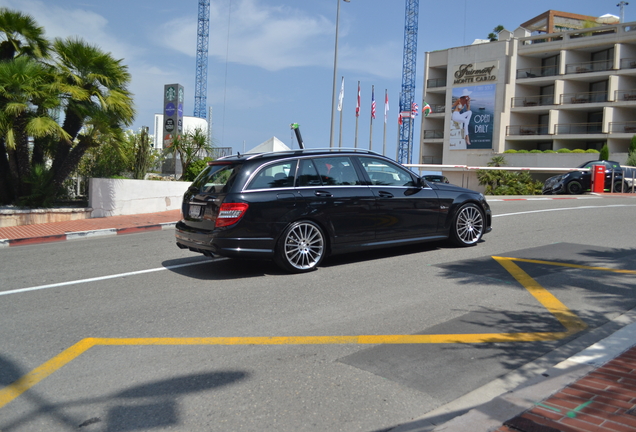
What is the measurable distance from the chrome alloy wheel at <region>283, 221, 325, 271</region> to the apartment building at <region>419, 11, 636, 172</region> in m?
44.4

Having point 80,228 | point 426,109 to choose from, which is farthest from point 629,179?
point 426,109

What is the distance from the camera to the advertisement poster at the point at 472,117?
181 feet

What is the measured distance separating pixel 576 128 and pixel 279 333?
2079 inches

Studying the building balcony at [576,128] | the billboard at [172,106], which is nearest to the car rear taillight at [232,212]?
the billboard at [172,106]

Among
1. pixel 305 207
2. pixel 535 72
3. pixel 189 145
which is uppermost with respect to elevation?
pixel 535 72

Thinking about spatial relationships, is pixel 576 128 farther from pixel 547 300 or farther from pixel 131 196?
pixel 547 300

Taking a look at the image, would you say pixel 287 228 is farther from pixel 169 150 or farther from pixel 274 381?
pixel 169 150

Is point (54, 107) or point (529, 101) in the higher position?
point (529, 101)

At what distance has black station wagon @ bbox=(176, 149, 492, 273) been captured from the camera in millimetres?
6824

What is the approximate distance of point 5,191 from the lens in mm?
14453

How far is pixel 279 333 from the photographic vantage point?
16.0 feet

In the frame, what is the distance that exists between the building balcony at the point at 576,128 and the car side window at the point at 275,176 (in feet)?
162

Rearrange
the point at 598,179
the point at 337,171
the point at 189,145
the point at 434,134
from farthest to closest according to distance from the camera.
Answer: the point at 434,134 < the point at 598,179 < the point at 189,145 < the point at 337,171

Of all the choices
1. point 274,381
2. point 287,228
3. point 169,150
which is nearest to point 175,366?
point 274,381
